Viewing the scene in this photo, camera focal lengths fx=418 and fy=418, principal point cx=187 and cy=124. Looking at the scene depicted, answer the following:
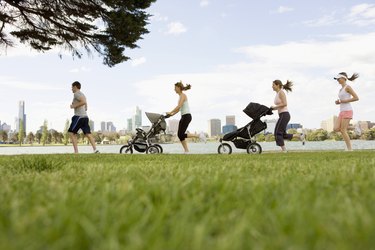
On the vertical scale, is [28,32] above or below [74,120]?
above

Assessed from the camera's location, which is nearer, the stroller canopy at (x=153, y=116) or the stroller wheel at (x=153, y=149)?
the stroller canopy at (x=153, y=116)

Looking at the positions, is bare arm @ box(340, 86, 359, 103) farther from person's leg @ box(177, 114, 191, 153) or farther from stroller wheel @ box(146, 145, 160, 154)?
stroller wheel @ box(146, 145, 160, 154)

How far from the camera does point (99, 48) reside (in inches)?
445

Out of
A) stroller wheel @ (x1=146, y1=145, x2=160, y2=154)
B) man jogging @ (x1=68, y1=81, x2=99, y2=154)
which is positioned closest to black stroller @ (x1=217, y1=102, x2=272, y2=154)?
stroller wheel @ (x1=146, y1=145, x2=160, y2=154)

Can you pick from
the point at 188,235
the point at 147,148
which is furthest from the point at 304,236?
the point at 147,148

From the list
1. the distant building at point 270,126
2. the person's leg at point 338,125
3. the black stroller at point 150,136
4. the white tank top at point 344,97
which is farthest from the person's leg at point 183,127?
the white tank top at point 344,97

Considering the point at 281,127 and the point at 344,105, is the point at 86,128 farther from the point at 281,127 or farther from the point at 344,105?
the point at 344,105

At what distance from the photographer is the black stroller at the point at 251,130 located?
35.5 feet

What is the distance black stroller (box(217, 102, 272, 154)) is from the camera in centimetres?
1083

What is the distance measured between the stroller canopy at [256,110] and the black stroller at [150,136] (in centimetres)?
270

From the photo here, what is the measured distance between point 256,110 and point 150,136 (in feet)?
13.4

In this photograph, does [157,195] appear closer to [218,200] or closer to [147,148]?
[218,200]

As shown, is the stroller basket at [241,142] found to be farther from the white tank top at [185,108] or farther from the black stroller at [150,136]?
the black stroller at [150,136]

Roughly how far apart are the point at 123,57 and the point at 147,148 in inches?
135
